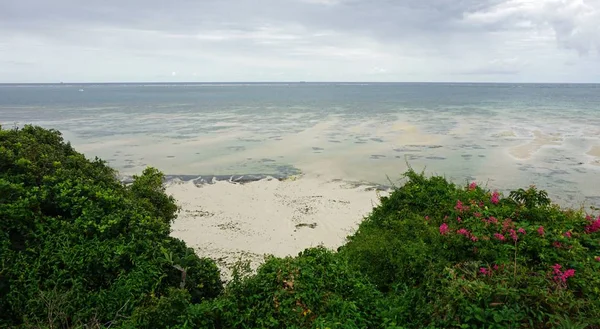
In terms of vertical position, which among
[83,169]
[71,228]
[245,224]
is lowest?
[245,224]

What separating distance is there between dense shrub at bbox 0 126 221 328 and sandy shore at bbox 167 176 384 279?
10.8ft

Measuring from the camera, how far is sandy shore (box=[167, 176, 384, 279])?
38.3 feet

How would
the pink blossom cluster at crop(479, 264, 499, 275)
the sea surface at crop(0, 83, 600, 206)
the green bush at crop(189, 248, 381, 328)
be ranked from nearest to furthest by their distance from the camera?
the green bush at crop(189, 248, 381, 328) → the pink blossom cluster at crop(479, 264, 499, 275) → the sea surface at crop(0, 83, 600, 206)

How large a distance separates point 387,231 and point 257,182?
396 inches

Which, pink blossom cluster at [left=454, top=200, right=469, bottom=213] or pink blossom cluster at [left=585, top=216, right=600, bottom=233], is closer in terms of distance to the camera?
pink blossom cluster at [left=585, top=216, right=600, bottom=233]

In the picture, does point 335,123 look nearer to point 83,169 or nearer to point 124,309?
point 83,169

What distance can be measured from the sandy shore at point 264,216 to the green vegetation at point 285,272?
143 inches

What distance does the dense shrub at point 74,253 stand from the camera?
5.92m

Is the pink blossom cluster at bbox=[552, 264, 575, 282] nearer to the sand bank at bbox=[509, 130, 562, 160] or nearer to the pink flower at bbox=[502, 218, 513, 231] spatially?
the pink flower at bbox=[502, 218, 513, 231]

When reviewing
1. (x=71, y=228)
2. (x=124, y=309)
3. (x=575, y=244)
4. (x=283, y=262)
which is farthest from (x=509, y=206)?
(x=71, y=228)

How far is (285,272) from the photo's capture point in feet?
19.8

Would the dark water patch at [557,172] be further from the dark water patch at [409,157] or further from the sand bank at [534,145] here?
the dark water patch at [409,157]

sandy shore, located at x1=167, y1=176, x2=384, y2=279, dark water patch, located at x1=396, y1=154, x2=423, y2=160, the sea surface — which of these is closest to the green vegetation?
sandy shore, located at x1=167, y1=176, x2=384, y2=279

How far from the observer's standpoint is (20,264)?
6164mm
